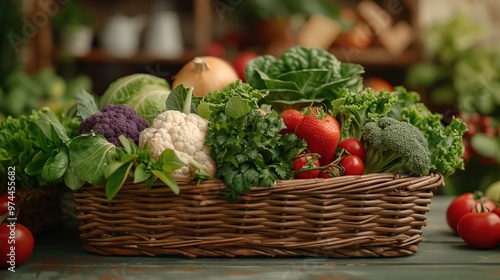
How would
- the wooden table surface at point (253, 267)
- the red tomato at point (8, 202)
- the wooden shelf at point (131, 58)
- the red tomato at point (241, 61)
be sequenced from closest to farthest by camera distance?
1. the wooden table surface at point (253, 267)
2. the red tomato at point (8, 202)
3. the red tomato at point (241, 61)
4. the wooden shelf at point (131, 58)

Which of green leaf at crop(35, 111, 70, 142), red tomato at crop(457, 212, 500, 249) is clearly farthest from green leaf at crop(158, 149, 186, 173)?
red tomato at crop(457, 212, 500, 249)

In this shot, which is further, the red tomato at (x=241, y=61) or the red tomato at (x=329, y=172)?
the red tomato at (x=241, y=61)

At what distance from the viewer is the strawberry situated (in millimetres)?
1328

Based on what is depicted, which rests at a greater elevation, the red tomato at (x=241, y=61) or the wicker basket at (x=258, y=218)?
the wicker basket at (x=258, y=218)

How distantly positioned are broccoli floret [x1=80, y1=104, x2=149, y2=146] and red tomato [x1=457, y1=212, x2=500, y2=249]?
75 centimetres

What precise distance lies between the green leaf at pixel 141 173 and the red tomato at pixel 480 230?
734 millimetres

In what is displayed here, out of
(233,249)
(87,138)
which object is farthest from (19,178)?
(233,249)

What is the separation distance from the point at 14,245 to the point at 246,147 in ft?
1.56

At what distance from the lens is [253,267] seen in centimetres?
126

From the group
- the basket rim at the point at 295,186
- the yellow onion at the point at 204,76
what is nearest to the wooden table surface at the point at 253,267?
the basket rim at the point at 295,186

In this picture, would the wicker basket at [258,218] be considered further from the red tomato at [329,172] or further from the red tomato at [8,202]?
the red tomato at [8,202]

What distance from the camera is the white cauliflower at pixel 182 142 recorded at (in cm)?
128

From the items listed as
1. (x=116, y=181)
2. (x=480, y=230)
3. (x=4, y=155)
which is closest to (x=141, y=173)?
(x=116, y=181)

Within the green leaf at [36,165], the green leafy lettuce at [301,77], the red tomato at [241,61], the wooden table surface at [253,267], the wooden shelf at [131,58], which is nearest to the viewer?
the wooden table surface at [253,267]
